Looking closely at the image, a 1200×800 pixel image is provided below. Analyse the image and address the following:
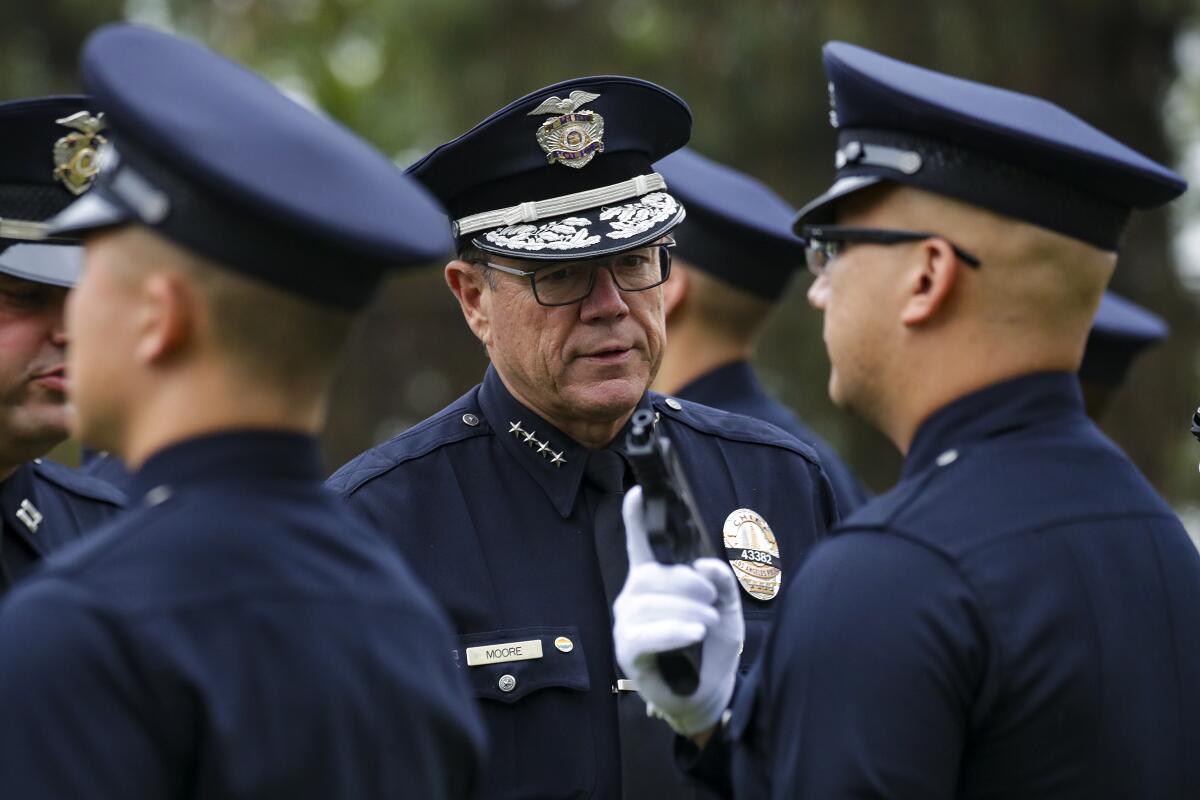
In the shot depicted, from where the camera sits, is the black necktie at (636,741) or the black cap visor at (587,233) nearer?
the black necktie at (636,741)

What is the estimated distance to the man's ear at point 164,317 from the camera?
2.15 m

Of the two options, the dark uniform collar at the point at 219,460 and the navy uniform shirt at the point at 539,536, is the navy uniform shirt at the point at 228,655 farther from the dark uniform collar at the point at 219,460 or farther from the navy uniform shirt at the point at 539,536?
the navy uniform shirt at the point at 539,536

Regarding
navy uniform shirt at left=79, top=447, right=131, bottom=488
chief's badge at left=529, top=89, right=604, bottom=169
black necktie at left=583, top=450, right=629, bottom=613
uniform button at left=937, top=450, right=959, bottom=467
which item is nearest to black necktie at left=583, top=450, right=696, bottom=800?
black necktie at left=583, top=450, right=629, bottom=613

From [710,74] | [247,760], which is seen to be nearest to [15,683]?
[247,760]

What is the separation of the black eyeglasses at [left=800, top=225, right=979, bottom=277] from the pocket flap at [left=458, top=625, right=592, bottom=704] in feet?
3.16

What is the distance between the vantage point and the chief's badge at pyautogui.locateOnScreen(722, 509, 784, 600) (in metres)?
3.66

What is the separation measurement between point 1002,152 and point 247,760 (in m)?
1.47

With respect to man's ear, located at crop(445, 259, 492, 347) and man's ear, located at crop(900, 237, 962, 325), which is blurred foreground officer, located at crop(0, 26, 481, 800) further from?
man's ear, located at crop(445, 259, 492, 347)

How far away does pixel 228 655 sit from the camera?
2059 mm

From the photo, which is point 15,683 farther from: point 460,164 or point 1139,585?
point 460,164

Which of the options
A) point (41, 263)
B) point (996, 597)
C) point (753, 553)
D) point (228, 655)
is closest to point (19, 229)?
point (41, 263)

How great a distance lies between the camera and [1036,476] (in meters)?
2.70

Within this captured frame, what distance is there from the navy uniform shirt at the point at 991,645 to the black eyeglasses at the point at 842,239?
256 millimetres

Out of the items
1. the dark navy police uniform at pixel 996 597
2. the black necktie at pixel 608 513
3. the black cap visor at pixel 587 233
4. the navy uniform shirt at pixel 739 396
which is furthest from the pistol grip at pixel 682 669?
the navy uniform shirt at pixel 739 396
